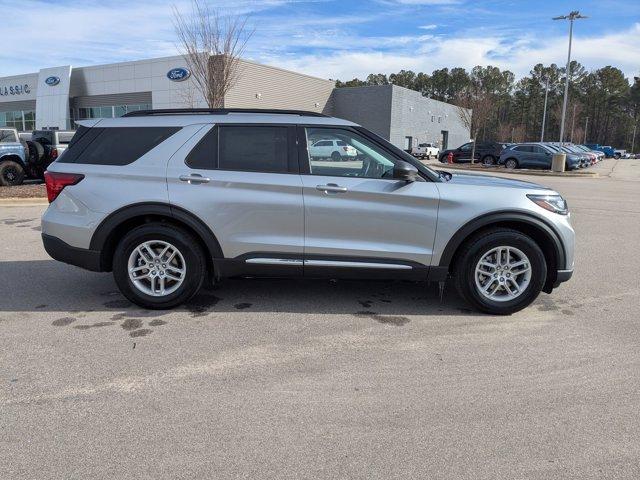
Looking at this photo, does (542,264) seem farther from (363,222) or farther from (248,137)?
(248,137)

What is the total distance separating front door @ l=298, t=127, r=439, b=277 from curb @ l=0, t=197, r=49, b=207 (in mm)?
9919

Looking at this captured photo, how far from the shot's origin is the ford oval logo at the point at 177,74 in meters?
35.1

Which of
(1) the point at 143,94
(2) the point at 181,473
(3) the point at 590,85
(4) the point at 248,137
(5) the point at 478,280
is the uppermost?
(3) the point at 590,85

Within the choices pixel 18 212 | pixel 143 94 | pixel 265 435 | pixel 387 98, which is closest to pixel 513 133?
pixel 387 98

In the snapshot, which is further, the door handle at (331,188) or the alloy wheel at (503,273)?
the alloy wheel at (503,273)

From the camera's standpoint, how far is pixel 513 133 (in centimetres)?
8031

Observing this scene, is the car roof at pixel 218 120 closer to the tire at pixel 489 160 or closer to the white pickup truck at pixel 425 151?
the tire at pixel 489 160

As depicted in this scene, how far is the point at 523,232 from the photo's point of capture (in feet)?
15.8

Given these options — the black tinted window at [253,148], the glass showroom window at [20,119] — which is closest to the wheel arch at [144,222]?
the black tinted window at [253,148]

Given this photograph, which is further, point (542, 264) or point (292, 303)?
point (292, 303)

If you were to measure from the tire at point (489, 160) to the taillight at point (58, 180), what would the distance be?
33.1m

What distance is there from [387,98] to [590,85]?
7812cm

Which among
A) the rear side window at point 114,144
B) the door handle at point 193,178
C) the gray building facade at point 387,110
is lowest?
the door handle at point 193,178

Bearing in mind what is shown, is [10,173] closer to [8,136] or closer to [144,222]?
[8,136]
